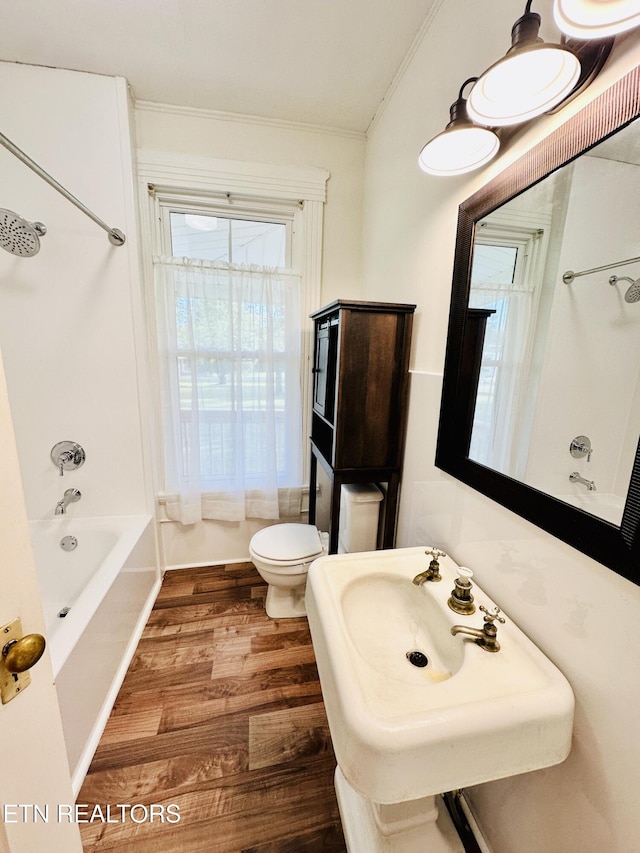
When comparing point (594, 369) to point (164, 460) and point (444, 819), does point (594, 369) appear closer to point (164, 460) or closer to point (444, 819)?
point (444, 819)

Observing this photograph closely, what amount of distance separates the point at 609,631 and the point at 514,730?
269 mm

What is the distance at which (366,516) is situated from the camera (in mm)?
1570

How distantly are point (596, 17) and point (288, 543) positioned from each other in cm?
193

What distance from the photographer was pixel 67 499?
1782 millimetres

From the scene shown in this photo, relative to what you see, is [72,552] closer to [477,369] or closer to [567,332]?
[477,369]

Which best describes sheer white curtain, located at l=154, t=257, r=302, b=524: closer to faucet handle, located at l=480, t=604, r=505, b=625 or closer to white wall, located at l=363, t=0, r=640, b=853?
white wall, located at l=363, t=0, r=640, b=853

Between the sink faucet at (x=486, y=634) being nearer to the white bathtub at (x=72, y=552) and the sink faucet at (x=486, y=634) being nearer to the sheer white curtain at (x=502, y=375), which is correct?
the sheer white curtain at (x=502, y=375)

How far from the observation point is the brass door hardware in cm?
48

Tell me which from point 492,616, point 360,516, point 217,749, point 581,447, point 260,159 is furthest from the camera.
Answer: point 260,159

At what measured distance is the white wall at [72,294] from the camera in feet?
5.12

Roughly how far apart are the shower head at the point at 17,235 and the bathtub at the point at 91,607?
4.45 ft

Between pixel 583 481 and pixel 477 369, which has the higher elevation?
pixel 477 369

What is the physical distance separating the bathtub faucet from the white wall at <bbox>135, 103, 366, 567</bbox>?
52 cm

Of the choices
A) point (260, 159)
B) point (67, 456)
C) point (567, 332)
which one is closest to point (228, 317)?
point (260, 159)
